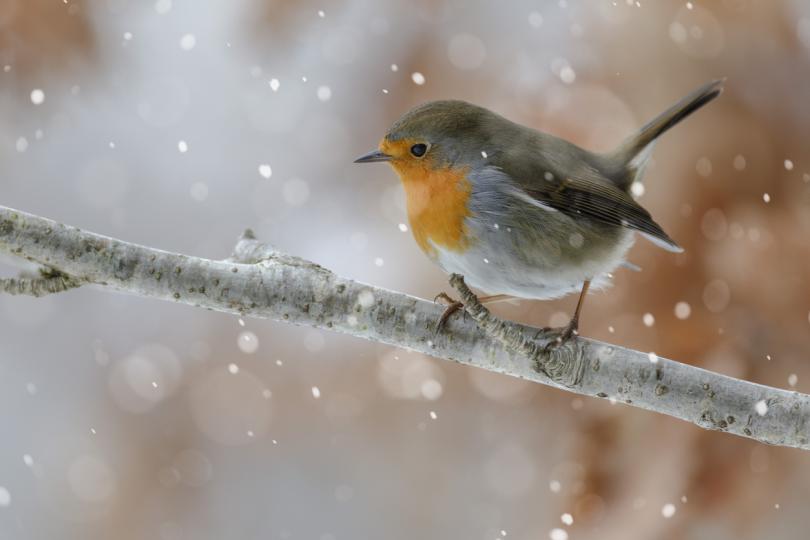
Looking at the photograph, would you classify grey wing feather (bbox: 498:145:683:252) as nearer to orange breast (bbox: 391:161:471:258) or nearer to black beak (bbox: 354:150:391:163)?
orange breast (bbox: 391:161:471:258)

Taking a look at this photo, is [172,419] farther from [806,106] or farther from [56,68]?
[806,106]

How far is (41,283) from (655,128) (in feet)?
6.33

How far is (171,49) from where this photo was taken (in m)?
4.09

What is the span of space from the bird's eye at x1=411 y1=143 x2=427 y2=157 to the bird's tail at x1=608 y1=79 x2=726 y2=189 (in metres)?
0.79

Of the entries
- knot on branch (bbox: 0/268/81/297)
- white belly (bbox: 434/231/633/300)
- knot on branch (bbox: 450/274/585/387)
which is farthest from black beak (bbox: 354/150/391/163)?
knot on branch (bbox: 0/268/81/297)

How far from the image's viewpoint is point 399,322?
212 cm

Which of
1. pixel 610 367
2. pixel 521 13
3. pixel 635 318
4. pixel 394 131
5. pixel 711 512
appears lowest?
pixel 711 512

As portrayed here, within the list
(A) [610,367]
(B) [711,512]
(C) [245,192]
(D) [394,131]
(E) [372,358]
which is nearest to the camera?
(A) [610,367]

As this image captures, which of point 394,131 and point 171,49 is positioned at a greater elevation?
point 171,49

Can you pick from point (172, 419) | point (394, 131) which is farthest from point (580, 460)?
point (172, 419)

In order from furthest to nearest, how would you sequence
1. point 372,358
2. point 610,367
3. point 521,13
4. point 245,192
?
point 245,192 < point 521,13 < point 372,358 < point 610,367

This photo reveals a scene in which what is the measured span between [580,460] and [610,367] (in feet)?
2.92

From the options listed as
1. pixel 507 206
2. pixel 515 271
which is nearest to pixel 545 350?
pixel 515 271

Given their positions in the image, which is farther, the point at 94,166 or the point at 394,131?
the point at 94,166
